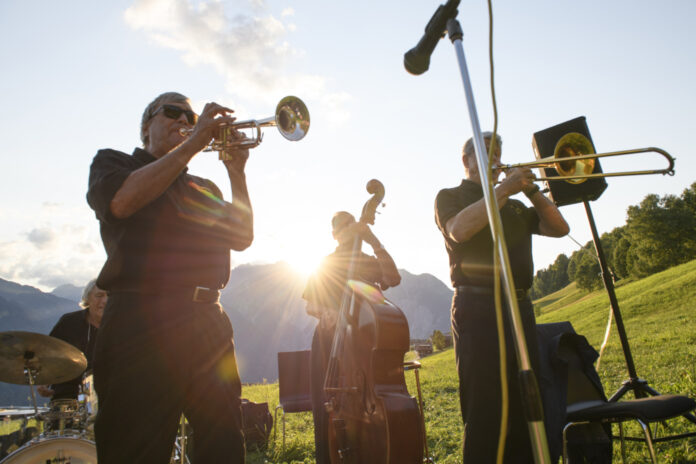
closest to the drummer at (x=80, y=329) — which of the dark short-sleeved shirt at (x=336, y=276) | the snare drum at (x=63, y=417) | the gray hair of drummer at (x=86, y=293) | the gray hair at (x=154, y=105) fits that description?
the gray hair of drummer at (x=86, y=293)

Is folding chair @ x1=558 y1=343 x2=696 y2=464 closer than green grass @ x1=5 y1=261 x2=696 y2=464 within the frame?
Yes

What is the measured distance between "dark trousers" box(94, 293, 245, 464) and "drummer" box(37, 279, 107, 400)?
406 cm

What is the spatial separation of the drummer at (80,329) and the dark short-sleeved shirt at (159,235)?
3886 millimetres

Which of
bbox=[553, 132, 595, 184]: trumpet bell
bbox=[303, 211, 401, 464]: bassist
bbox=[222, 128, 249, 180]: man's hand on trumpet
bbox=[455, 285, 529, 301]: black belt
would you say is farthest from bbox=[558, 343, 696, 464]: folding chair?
bbox=[222, 128, 249, 180]: man's hand on trumpet

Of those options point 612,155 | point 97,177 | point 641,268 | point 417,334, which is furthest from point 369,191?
point 417,334

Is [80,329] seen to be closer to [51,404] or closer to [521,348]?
[51,404]

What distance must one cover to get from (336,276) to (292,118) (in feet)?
6.90

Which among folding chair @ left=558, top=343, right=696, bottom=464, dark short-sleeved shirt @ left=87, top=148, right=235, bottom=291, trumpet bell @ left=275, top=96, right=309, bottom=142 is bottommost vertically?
folding chair @ left=558, top=343, right=696, bottom=464

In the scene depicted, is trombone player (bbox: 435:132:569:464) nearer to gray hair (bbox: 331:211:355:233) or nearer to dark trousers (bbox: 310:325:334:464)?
dark trousers (bbox: 310:325:334:464)

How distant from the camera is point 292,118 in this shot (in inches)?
115

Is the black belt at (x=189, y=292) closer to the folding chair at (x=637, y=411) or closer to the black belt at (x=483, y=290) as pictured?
the black belt at (x=483, y=290)

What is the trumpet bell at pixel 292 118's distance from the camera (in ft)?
9.47

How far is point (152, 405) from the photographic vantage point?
168 cm

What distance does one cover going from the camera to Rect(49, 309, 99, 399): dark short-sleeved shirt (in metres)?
5.16
